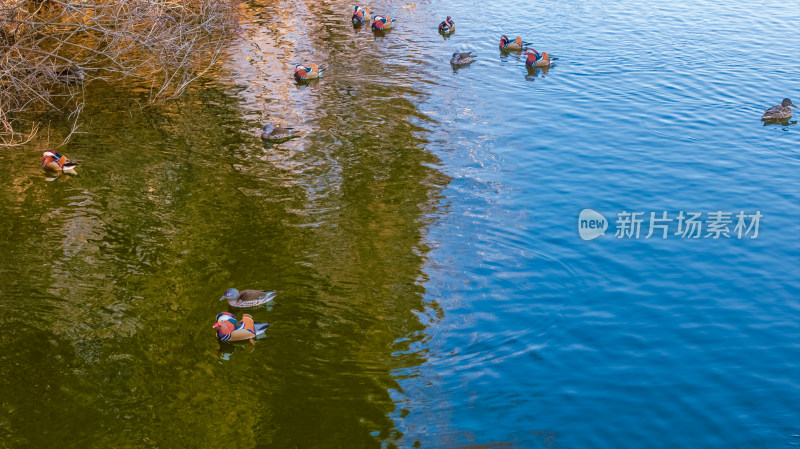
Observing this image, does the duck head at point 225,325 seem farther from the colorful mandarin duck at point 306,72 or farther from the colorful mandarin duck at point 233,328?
the colorful mandarin duck at point 306,72

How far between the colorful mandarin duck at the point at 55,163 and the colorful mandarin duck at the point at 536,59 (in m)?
13.3

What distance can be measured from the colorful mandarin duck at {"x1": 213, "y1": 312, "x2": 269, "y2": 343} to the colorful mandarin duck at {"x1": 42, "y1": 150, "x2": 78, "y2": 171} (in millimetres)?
7553

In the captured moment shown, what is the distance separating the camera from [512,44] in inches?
928

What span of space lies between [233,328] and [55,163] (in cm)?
799

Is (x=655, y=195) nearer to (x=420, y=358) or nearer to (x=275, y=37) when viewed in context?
(x=420, y=358)

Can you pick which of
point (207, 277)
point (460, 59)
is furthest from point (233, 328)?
point (460, 59)

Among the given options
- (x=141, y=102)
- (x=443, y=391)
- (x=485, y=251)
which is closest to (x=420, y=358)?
(x=443, y=391)

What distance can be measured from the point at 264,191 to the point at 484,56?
11262mm

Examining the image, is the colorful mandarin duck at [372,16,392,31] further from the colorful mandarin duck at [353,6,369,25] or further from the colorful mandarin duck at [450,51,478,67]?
the colorful mandarin duck at [450,51,478,67]

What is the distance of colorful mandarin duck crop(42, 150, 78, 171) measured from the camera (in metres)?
16.1

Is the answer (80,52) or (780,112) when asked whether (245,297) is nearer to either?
(80,52)
